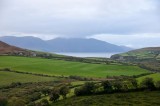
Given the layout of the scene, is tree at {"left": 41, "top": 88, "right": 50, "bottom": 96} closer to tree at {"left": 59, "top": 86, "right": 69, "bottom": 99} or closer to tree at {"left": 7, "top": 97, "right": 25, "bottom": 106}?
tree at {"left": 59, "top": 86, "right": 69, "bottom": 99}

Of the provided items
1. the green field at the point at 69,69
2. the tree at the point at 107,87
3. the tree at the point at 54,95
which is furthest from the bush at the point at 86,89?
the green field at the point at 69,69

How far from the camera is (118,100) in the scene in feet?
359

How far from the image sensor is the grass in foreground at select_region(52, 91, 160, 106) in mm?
104375

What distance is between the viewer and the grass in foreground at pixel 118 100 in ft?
342

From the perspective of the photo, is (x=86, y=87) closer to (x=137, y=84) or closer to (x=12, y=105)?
A: (x=137, y=84)

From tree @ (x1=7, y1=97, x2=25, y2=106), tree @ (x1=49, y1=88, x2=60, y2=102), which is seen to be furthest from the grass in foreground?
tree @ (x1=7, y1=97, x2=25, y2=106)

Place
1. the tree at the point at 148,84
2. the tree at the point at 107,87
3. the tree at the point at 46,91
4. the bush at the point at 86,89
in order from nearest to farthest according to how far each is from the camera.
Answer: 1. the bush at the point at 86,89
2. the tree at the point at 46,91
3. the tree at the point at 148,84
4. the tree at the point at 107,87

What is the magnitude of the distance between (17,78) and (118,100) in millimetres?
60071

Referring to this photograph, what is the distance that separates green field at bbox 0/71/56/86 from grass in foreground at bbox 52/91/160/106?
4136cm

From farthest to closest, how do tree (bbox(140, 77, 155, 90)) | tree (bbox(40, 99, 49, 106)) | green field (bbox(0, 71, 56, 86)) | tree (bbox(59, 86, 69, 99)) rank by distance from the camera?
green field (bbox(0, 71, 56, 86))
tree (bbox(140, 77, 155, 90))
tree (bbox(59, 86, 69, 99))
tree (bbox(40, 99, 49, 106))

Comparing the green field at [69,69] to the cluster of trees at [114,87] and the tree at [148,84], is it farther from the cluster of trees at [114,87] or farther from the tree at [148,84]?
the tree at [148,84]

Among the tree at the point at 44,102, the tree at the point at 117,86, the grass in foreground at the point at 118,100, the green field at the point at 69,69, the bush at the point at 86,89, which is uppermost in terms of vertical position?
the green field at the point at 69,69

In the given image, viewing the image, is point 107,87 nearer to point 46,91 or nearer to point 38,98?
point 46,91

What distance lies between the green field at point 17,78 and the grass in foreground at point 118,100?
41361 millimetres
